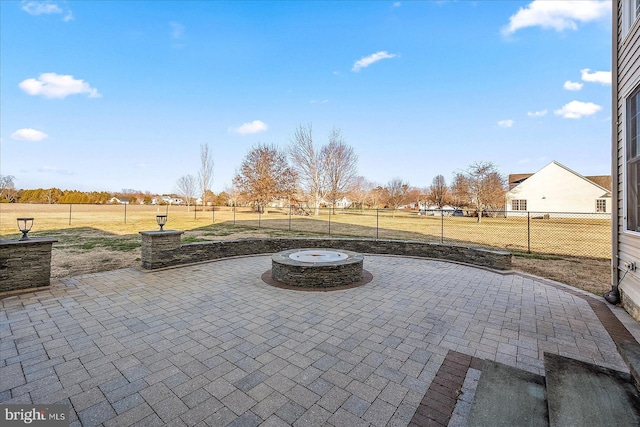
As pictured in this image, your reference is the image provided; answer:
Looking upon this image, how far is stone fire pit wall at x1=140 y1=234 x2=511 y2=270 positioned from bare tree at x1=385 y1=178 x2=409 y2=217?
40.7 m

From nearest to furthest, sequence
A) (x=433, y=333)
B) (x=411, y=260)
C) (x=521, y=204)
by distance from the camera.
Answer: (x=433, y=333) → (x=411, y=260) → (x=521, y=204)

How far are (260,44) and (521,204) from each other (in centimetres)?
3384

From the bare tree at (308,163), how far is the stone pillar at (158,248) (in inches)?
1076

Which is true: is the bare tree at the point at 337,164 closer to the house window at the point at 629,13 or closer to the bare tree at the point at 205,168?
the bare tree at the point at 205,168

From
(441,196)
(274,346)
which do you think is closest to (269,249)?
(274,346)

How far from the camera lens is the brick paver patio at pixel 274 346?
6.59ft

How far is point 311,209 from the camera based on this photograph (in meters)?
36.8

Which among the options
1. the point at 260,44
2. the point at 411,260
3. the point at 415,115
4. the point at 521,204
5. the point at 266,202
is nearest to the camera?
the point at 411,260

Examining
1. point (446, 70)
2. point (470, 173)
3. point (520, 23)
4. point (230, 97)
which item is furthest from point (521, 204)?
point (230, 97)

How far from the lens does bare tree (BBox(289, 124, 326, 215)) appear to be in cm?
3434

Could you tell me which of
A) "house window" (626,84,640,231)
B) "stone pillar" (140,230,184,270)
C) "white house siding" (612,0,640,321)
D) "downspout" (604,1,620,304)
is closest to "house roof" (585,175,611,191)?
"downspout" (604,1,620,304)

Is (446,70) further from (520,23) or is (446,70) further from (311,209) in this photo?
(311,209)

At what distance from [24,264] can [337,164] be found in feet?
108

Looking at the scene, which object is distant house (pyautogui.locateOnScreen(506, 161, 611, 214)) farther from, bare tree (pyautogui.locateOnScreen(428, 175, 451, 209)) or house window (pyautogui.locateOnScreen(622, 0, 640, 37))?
house window (pyautogui.locateOnScreen(622, 0, 640, 37))
